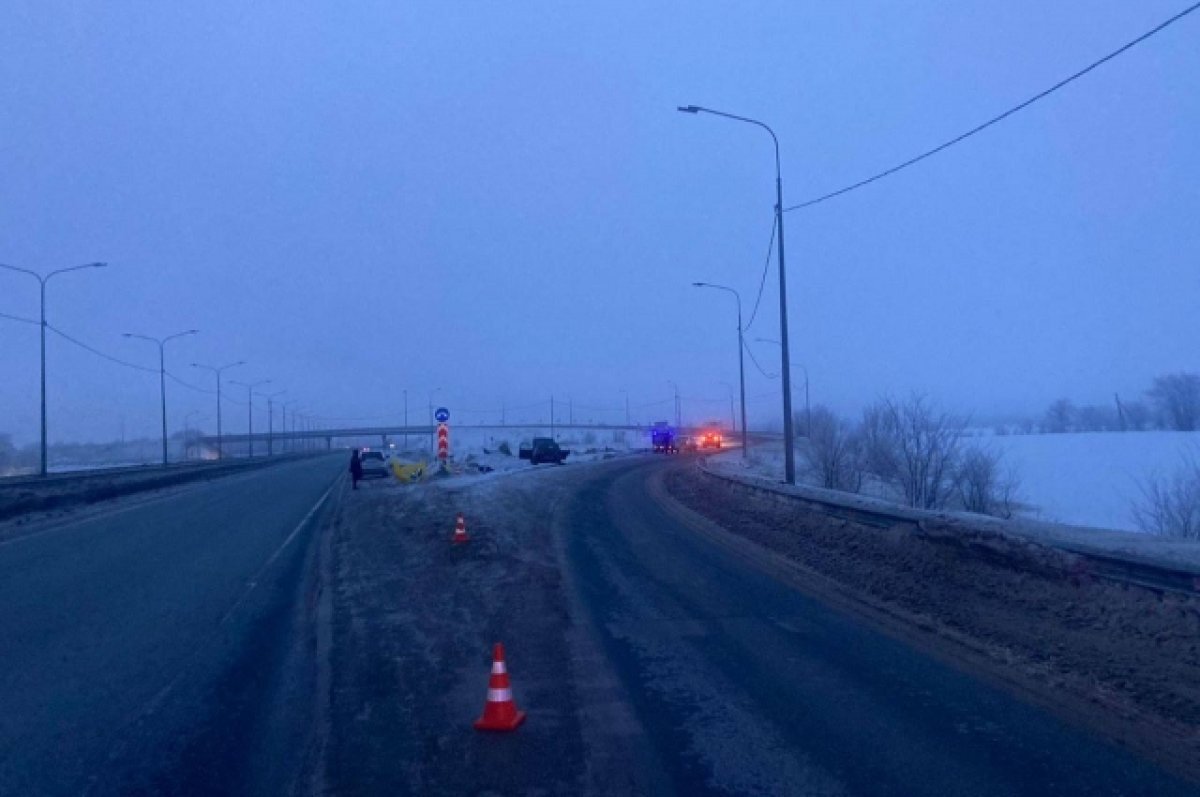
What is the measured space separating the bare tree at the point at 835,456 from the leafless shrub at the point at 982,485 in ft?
19.5

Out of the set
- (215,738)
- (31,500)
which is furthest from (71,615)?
(31,500)

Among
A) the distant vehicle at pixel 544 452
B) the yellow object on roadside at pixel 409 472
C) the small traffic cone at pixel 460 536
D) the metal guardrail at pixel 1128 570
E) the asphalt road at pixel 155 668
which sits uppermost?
the distant vehicle at pixel 544 452

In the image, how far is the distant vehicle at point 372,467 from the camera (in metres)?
56.7

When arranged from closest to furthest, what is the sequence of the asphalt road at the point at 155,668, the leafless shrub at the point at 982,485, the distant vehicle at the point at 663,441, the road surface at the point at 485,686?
the road surface at the point at 485,686 → the asphalt road at the point at 155,668 → the leafless shrub at the point at 982,485 → the distant vehicle at the point at 663,441

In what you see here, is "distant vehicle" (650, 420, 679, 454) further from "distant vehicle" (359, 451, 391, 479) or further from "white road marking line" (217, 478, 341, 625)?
"white road marking line" (217, 478, 341, 625)

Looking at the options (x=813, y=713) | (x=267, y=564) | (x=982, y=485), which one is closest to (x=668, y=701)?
(x=813, y=713)

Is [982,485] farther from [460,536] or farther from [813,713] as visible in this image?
[813,713]

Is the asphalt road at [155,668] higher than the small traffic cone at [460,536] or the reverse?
the reverse

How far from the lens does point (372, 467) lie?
57.0 m

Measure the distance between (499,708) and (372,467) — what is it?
162ft

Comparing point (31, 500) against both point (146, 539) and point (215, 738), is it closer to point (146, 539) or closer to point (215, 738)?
point (146, 539)

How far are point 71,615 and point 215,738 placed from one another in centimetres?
765

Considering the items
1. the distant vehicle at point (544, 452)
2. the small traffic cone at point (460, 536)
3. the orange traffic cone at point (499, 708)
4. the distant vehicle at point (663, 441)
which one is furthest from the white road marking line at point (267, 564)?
the distant vehicle at point (663, 441)

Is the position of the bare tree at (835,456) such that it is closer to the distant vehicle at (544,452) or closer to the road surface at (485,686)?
the distant vehicle at (544,452)
